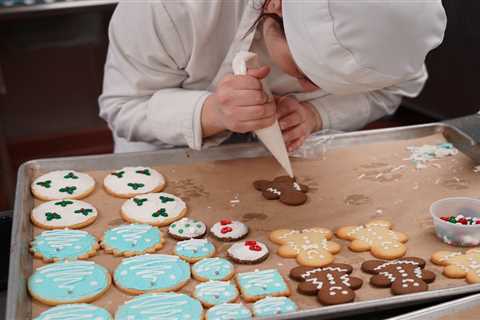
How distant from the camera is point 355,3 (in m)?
1.00

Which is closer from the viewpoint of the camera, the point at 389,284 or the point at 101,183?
the point at 389,284

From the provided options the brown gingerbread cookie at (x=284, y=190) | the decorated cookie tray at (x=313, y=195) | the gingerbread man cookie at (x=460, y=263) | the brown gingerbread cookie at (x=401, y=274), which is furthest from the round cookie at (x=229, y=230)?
the gingerbread man cookie at (x=460, y=263)

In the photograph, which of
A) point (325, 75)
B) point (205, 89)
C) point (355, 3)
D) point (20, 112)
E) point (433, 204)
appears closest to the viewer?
point (355, 3)

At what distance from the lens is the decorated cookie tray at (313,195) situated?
1.05 metres

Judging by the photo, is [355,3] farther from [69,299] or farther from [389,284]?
[69,299]

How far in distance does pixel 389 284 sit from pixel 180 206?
1.40ft

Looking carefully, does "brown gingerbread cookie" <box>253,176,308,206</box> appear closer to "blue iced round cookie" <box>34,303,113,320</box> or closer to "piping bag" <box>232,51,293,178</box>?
"piping bag" <box>232,51,293,178</box>

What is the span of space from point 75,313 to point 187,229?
28cm

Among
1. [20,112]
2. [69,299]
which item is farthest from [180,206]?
[20,112]

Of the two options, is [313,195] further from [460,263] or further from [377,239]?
[460,263]

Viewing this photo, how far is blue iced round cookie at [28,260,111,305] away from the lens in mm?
1023

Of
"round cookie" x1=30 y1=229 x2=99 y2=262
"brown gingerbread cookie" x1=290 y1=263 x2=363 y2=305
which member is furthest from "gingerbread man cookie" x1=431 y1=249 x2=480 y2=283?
"round cookie" x1=30 y1=229 x2=99 y2=262

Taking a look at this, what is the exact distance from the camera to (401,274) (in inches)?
42.1

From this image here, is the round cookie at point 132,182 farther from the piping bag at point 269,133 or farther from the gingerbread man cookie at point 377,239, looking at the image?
the gingerbread man cookie at point 377,239
